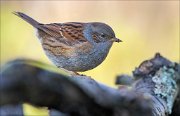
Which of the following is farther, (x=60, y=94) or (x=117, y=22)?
(x=117, y=22)

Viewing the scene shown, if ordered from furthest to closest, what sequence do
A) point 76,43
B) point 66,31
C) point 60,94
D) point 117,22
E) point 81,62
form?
point 117,22 → point 66,31 → point 76,43 → point 81,62 → point 60,94

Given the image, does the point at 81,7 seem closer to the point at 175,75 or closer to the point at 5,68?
the point at 175,75

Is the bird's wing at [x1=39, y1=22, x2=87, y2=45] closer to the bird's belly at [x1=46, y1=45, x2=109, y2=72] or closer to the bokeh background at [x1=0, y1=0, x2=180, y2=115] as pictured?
the bird's belly at [x1=46, y1=45, x2=109, y2=72]

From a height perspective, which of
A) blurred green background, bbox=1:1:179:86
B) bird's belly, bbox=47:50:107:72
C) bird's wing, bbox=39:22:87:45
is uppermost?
bird's wing, bbox=39:22:87:45

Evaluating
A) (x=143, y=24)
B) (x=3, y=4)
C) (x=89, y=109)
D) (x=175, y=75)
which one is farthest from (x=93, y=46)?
(x=3, y=4)

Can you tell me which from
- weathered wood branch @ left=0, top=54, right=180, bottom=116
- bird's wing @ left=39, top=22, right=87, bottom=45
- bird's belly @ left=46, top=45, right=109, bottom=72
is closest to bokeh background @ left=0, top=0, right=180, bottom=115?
bird's wing @ left=39, top=22, right=87, bottom=45

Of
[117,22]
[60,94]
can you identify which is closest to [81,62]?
[60,94]

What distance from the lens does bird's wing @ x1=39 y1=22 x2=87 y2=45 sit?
144 inches

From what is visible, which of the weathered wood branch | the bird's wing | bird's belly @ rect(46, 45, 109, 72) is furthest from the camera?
the bird's wing

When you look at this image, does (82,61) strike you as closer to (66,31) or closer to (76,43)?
(76,43)

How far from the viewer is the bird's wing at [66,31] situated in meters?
3.65

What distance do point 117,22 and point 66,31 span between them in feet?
9.61

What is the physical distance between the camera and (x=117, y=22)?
661 centimetres

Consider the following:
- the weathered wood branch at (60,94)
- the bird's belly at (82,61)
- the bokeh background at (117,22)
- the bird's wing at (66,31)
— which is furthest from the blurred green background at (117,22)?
the weathered wood branch at (60,94)
